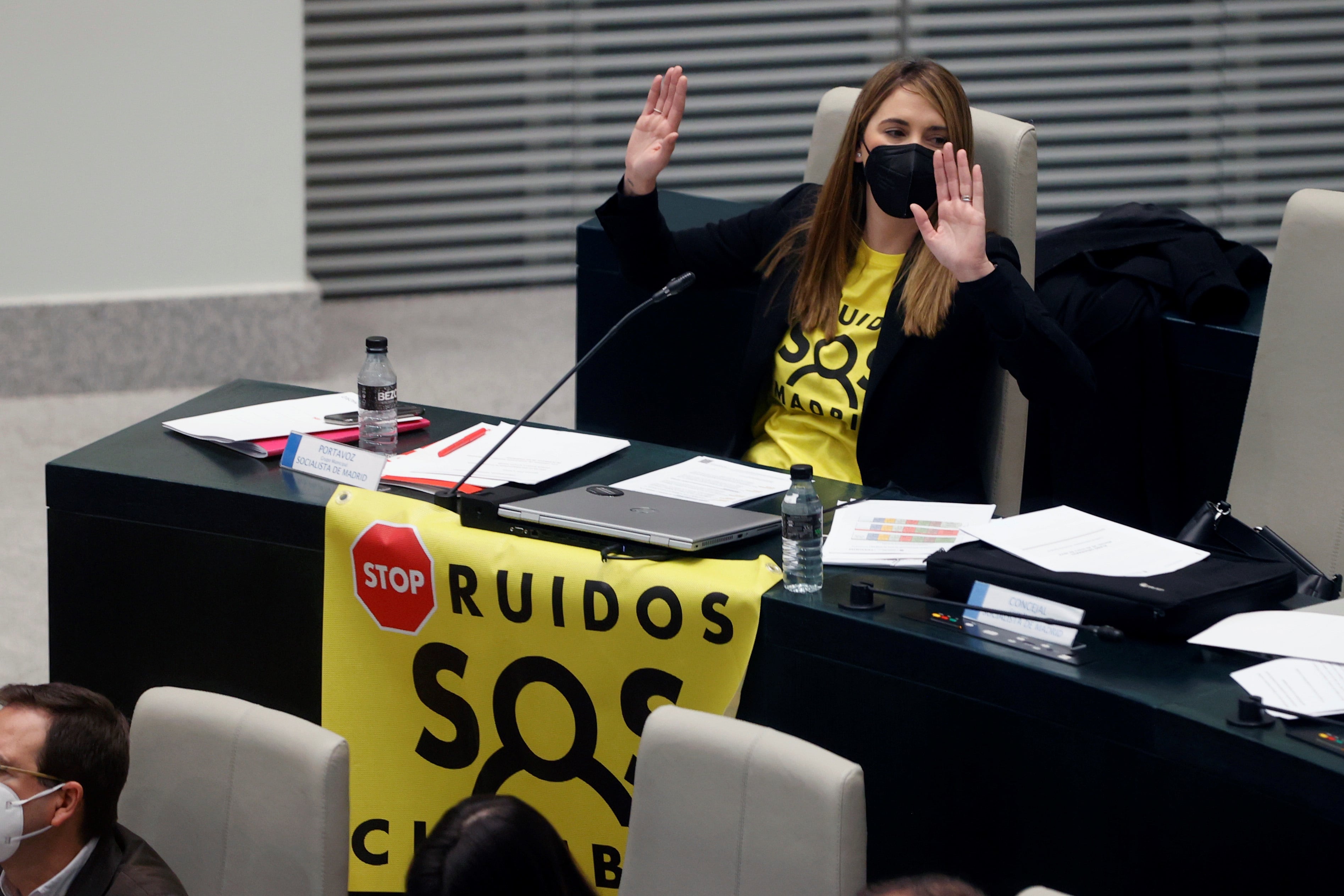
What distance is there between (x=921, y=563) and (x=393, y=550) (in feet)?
2.67

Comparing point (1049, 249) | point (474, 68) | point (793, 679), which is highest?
point (474, 68)

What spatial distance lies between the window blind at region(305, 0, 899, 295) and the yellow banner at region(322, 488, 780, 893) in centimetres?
420

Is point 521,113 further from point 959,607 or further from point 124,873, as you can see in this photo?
point 124,873

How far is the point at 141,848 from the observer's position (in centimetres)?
188

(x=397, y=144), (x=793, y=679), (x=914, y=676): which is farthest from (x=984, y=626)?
(x=397, y=144)

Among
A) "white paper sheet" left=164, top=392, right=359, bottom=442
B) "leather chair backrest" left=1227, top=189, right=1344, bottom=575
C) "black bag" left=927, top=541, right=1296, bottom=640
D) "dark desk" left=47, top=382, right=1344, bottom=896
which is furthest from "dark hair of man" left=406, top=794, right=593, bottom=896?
"leather chair backrest" left=1227, top=189, right=1344, bottom=575

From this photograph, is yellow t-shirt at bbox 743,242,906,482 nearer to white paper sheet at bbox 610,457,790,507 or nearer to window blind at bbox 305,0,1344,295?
white paper sheet at bbox 610,457,790,507

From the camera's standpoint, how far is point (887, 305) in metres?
2.97

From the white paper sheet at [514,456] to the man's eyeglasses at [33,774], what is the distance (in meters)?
0.85

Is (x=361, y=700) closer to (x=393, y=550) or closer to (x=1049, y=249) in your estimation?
(x=393, y=550)

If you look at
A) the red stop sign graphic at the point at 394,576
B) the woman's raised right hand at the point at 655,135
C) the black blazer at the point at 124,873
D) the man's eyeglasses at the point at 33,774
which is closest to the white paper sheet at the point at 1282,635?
the red stop sign graphic at the point at 394,576

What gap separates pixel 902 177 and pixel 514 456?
2.89ft

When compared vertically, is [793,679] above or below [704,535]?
below

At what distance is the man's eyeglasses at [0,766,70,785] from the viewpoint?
1.86 m
